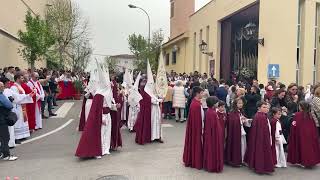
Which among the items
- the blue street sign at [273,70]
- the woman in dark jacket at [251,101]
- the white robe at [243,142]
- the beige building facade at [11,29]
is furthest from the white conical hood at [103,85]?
the beige building facade at [11,29]

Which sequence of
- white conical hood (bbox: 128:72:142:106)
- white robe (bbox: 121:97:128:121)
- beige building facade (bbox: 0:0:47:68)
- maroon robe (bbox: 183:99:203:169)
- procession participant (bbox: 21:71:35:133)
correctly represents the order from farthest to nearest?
beige building facade (bbox: 0:0:47:68)
white robe (bbox: 121:97:128:121)
procession participant (bbox: 21:71:35:133)
white conical hood (bbox: 128:72:142:106)
maroon robe (bbox: 183:99:203:169)

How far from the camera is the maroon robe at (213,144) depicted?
849 centimetres

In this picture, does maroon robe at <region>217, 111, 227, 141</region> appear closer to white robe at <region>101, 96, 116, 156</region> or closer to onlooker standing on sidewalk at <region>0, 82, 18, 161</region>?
white robe at <region>101, 96, 116, 156</region>

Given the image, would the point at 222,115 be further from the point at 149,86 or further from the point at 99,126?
the point at 149,86

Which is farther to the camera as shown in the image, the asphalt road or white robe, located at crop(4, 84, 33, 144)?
white robe, located at crop(4, 84, 33, 144)

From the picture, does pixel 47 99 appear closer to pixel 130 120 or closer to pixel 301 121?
pixel 130 120

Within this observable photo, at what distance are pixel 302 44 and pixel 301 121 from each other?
1206 cm

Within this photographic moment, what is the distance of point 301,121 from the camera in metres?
9.34

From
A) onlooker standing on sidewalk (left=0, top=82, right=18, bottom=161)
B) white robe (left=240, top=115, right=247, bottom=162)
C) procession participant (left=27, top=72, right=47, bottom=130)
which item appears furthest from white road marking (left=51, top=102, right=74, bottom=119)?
white robe (left=240, top=115, right=247, bottom=162)

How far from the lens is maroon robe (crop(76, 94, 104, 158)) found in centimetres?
944

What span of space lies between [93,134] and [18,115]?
3208 millimetres

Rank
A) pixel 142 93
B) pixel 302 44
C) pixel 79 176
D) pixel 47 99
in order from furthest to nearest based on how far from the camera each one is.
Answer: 1. pixel 302 44
2. pixel 47 99
3. pixel 142 93
4. pixel 79 176

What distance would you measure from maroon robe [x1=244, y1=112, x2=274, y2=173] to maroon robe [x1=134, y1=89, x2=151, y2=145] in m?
3.64

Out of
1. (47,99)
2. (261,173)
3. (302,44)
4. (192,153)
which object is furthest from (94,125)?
(302,44)
